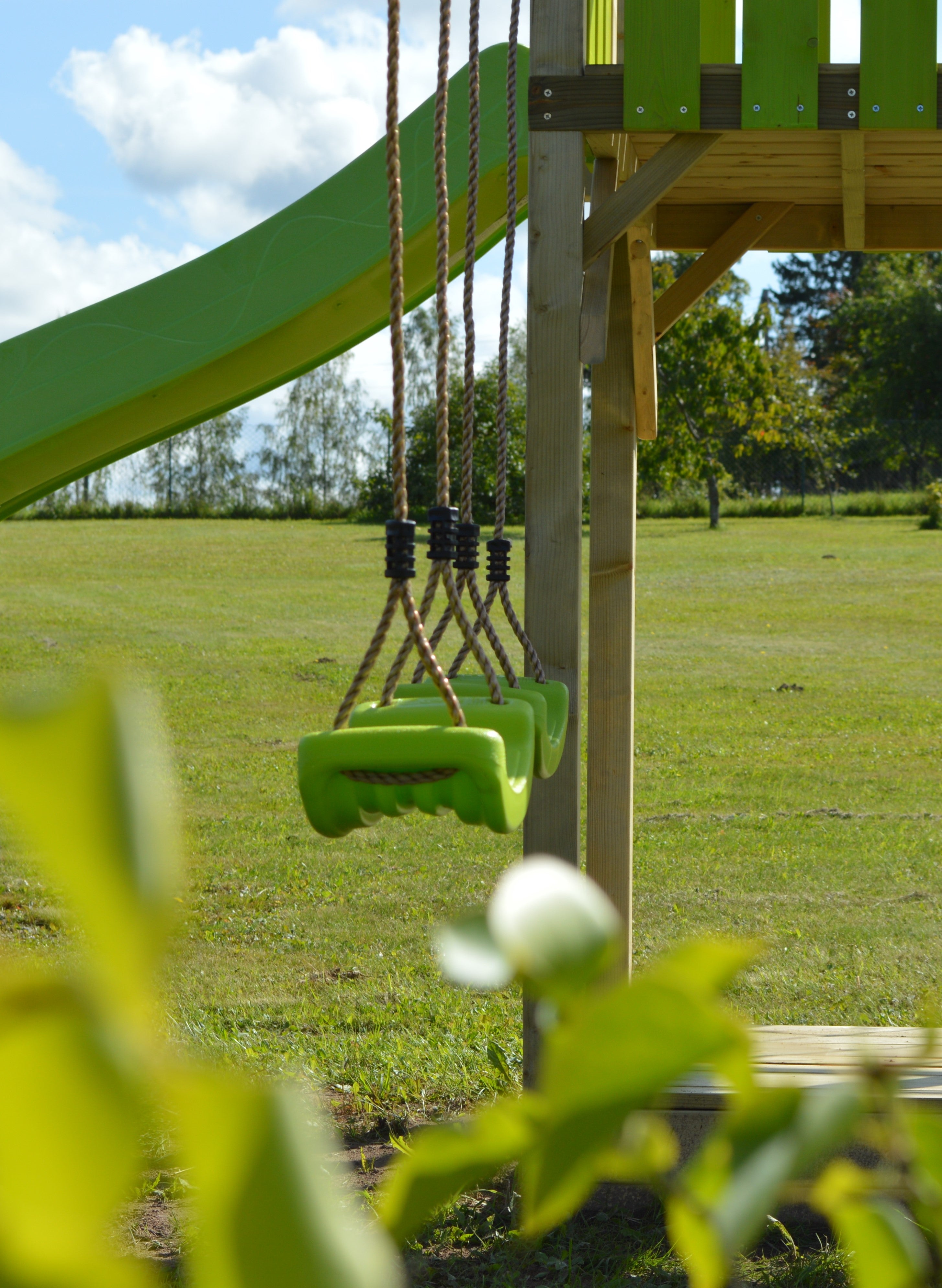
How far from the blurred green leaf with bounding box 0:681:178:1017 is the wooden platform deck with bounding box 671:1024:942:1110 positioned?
97.6 inches

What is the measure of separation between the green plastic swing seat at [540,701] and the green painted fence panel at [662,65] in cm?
121

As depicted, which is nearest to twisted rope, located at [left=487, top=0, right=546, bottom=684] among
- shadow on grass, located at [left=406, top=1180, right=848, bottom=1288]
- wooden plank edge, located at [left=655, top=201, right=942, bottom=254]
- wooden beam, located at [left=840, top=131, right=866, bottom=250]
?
wooden beam, located at [left=840, top=131, right=866, bottom=250]

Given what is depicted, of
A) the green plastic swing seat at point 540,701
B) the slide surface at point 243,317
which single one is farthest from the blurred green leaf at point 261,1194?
the slide surface at point 243,317

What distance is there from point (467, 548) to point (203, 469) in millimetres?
26229

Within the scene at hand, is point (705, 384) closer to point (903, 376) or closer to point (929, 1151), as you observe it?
point (903, 376)

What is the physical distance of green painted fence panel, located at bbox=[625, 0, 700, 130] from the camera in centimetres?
250

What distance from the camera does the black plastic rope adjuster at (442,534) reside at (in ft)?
5.94

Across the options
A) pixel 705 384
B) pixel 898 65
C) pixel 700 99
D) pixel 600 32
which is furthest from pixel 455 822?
pixel 705 384

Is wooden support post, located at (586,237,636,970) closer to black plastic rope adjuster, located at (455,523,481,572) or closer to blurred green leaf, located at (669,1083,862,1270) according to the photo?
black plastic rope adjuster, located at (455,523,481,572)

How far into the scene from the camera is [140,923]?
155 millimetres

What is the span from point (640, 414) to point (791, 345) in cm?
2819

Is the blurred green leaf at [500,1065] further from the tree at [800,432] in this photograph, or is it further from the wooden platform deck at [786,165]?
the tree at [800,432]

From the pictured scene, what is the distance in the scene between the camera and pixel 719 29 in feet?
9.11

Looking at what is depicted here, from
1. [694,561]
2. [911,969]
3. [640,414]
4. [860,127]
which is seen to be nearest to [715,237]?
[640,414]
